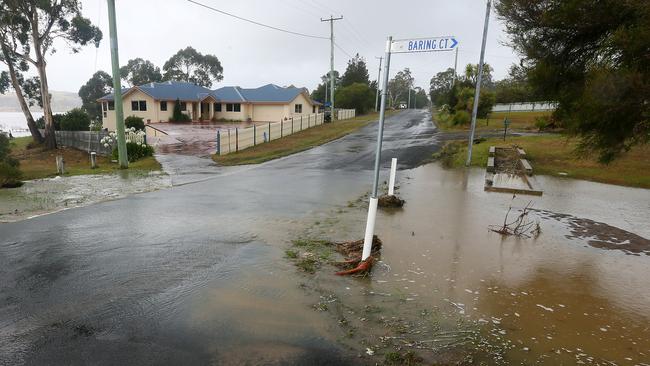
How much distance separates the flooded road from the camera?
3.95 metres

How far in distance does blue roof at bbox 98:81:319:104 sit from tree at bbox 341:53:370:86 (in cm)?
2854

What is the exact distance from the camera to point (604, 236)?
8.04 metres

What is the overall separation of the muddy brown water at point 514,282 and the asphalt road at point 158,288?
853 mm

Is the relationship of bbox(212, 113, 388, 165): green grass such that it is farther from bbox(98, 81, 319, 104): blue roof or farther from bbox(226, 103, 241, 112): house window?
bbox(226, 103, 241, 112): house window

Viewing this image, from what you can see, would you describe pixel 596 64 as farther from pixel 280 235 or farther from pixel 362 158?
pixel 362 158

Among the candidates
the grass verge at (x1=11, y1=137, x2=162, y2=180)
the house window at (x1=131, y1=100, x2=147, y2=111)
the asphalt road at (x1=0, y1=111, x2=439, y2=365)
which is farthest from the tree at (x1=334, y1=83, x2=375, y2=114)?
the asphalt road at (x1=0, y1=111, x2=439, y2=365)

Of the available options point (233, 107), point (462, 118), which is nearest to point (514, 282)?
point (462, 118)

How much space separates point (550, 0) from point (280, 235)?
20.5 feet

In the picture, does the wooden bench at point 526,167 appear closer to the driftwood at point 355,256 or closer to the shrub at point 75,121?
the driftwood at point 355,256

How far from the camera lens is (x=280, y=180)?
1372 cm

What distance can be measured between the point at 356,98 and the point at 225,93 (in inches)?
843

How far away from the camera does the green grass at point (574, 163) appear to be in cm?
1462

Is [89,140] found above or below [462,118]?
below

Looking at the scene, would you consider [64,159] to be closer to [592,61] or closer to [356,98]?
[592,61]
